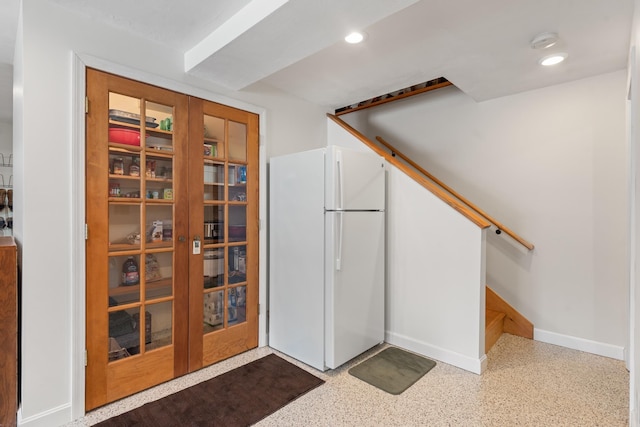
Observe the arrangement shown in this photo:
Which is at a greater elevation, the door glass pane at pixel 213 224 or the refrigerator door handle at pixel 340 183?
the refrigerator door handle at pixel 340 183

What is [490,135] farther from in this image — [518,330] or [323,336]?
[323,336]

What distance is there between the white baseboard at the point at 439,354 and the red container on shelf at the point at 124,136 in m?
2.65

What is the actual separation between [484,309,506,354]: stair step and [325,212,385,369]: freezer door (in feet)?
2.96

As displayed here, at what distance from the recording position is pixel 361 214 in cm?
262

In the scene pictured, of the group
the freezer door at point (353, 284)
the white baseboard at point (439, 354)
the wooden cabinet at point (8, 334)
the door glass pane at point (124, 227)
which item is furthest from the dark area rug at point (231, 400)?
the door glass pane at point (124, 227)

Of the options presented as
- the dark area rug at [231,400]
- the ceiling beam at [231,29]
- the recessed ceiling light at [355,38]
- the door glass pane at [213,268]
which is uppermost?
the recessed ceiling light at [355,38]

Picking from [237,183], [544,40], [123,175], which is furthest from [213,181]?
[544,40]

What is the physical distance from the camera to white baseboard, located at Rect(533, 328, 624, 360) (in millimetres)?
2623

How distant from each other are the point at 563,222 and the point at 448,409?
2.03 meters

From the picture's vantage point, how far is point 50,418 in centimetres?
179

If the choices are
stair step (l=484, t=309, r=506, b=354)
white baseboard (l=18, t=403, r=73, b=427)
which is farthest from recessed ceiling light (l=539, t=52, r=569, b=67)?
white baseboard (l=18, t=403, r=73, b=427)

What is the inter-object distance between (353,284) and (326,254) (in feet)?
1.20

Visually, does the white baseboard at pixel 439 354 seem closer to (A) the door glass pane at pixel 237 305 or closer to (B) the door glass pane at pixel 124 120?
(A) the door glass pane at pixel 237 305

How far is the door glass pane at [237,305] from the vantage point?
2682 millimetres
